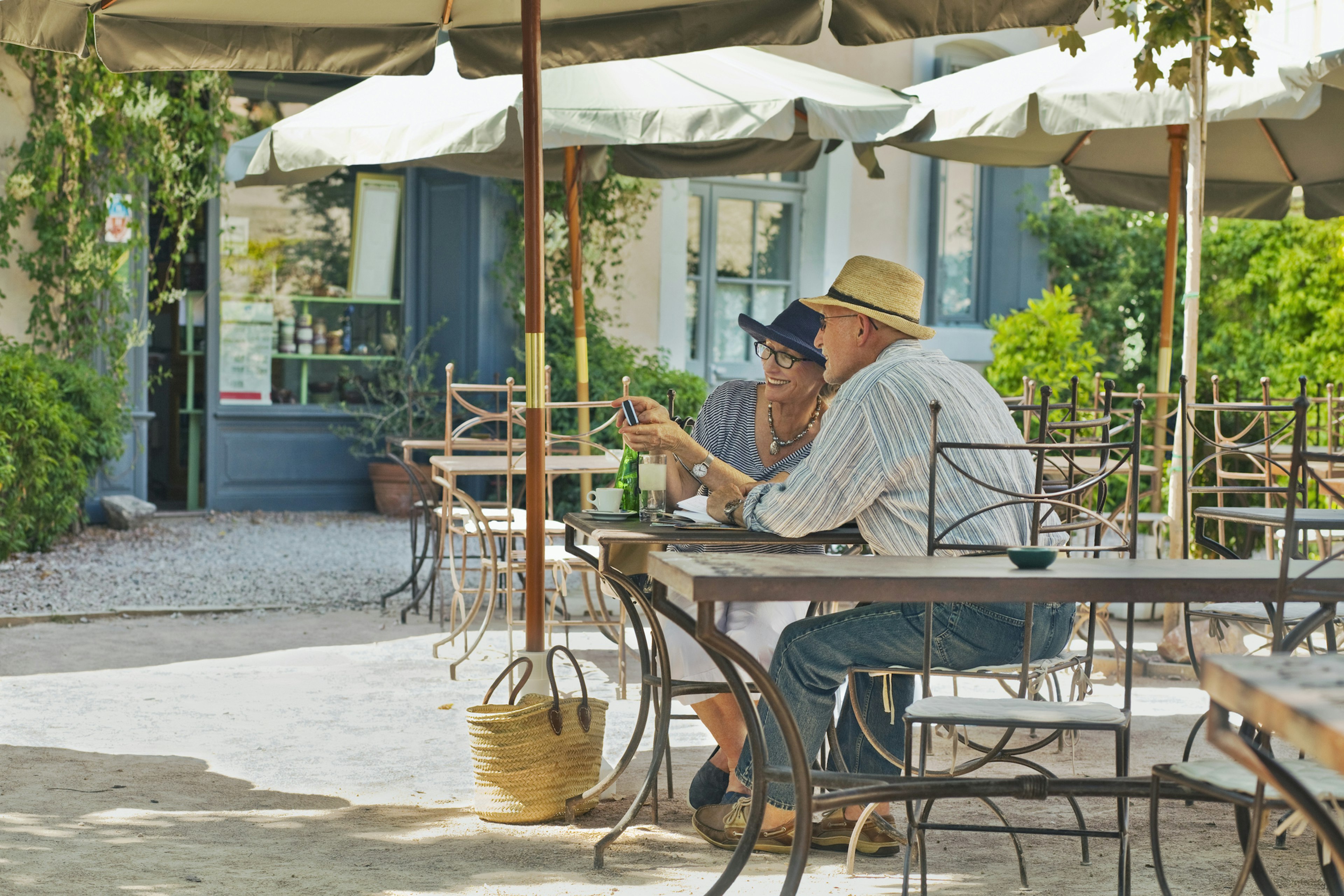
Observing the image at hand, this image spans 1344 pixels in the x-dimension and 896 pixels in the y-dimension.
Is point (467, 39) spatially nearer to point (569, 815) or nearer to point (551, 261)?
point (569, 815)

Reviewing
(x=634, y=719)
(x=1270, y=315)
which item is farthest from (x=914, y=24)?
(x=1270, y=315)

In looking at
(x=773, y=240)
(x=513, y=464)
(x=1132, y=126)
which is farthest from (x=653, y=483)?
(x=773, y=240)

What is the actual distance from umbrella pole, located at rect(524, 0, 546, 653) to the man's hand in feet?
1.78

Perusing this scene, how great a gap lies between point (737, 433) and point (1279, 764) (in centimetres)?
248

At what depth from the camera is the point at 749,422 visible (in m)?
3.97

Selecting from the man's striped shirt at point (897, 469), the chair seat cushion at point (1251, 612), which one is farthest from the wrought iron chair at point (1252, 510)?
the man's striped shirt at point (897, 469)

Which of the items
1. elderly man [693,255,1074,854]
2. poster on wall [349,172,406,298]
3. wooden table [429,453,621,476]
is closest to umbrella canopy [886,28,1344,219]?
wooden table [429,453,621,476]

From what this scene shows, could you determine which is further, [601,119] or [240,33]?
[601,119]

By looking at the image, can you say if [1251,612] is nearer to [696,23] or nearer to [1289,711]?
[696,23]

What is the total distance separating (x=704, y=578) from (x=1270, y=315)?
10119 millimetres

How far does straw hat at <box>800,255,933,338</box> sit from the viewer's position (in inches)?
136

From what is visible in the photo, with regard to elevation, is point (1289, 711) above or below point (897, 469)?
below

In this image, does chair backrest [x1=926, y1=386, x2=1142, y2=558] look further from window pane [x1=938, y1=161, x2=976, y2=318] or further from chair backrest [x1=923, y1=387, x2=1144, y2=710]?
window pane [x1=938, y1=161, x2=976, y2=318]

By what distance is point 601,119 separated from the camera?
5719mm
